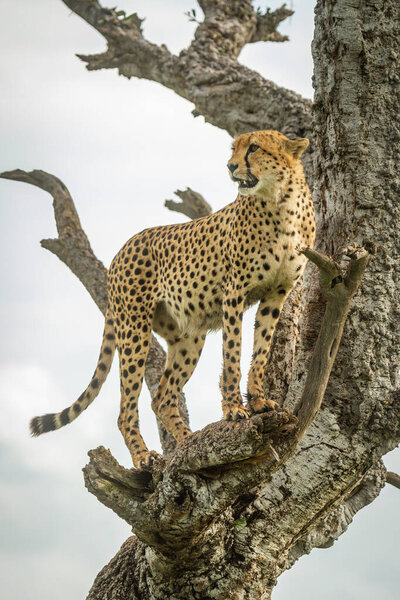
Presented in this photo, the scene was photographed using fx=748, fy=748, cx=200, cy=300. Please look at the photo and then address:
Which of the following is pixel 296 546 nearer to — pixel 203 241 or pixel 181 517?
pixel 181 517

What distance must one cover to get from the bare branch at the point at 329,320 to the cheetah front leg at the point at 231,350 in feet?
1.99

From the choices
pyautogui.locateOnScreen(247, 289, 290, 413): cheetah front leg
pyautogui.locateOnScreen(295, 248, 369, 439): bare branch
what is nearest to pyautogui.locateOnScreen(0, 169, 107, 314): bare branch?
pyautogui.locateOnScreen(247, 289, 290, 413): cheetah front leg

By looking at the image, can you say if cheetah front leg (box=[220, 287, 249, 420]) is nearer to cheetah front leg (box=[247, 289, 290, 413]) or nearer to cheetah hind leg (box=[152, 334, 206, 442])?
cheetah front leg (box=[247, 289, 290, 413])

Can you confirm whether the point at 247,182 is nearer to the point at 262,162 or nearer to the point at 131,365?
the point at 262,162

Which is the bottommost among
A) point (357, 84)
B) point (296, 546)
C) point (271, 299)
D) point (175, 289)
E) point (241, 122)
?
point (296, 546)

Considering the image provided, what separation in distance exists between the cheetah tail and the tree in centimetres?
134

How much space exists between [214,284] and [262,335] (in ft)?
2.24

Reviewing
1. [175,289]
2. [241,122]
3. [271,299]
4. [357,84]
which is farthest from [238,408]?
[241,122]

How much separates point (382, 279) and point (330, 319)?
91 centimetres

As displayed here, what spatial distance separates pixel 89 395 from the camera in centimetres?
710

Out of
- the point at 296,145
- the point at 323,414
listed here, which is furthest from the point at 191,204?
the point at 323,414

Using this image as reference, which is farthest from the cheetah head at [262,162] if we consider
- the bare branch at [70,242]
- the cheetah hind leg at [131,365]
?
the bare branch at [70,242]

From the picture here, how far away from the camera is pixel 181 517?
5.04m

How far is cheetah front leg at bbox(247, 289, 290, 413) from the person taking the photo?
5.69m
